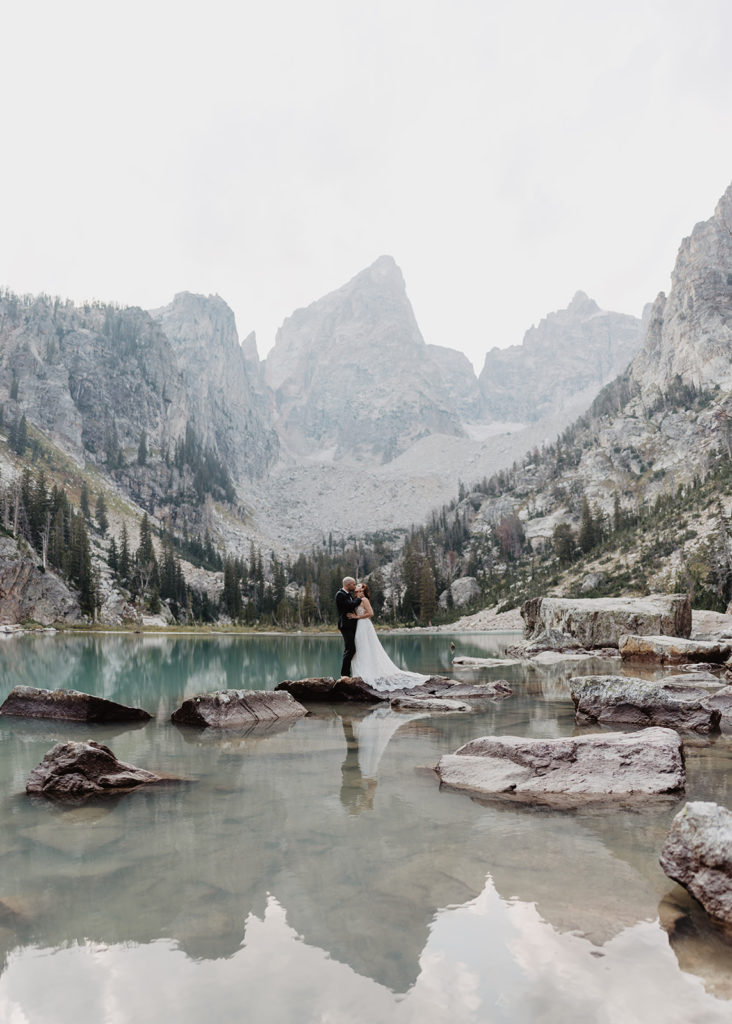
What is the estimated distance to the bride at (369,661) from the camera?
61.4 ft

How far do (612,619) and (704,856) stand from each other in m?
41.3

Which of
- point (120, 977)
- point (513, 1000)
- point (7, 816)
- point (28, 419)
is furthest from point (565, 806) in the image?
point (28, 419)

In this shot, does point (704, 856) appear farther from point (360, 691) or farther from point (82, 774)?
point (360, 691)

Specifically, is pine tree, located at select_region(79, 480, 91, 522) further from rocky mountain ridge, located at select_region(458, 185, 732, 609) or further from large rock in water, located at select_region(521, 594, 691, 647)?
large rock in water, located at select_region(521, 594, 691, 647)

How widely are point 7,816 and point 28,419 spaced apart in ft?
660

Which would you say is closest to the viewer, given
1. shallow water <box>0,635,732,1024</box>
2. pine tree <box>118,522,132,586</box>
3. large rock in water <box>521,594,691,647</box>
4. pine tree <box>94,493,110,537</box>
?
shallow water <box>0,635,732,1024</box>

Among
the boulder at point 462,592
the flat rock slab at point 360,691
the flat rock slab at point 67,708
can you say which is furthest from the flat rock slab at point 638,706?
the boulder at point 462,592

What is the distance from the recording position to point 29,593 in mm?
91062

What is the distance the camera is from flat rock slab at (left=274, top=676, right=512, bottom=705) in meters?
18.0

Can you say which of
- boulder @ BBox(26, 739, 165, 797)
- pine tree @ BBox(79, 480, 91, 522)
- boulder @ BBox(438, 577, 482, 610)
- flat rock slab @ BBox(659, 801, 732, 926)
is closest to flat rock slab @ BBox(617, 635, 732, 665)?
flat rock slab @ BBox(659, 801, 732, 926)

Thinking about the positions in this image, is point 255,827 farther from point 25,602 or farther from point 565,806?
point 25,602

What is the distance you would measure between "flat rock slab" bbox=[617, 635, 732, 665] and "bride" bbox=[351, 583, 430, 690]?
Answer: 1465 cm

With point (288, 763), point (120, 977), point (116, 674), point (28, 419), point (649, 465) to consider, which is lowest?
point (116, 674)

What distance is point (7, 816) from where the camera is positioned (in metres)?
6.78
